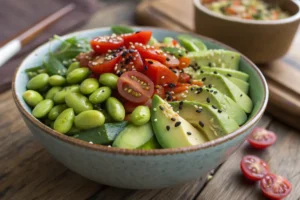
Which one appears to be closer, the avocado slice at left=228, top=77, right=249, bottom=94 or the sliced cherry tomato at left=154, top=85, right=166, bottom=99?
the sliced cherry tomato at left=154, top=85, right=166, bottom=99

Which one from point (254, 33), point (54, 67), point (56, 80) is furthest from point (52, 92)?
point (254, 33)

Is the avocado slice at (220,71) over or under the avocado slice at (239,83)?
over

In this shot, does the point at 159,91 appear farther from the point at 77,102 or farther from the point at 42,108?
the point at 42,108

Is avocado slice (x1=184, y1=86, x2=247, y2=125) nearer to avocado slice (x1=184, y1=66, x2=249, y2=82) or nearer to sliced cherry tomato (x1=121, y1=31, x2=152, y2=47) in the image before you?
avocado slice (x1=184, y1=66, x2=249, y2=82)

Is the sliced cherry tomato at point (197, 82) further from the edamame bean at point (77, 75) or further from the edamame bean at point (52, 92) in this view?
the edamame bean at point (52, 92)

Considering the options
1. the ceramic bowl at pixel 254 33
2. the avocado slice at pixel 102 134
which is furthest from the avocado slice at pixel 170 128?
the ceramic bowl at pixel 254 33

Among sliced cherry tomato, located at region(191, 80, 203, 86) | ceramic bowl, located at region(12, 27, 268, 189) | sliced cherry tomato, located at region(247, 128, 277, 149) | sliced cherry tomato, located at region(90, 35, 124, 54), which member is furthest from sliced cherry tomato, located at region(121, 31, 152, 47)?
sliced cherry tomato, located at region(247, 128, 277, 149)

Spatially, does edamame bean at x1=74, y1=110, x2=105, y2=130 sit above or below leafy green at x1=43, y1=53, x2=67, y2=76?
above
